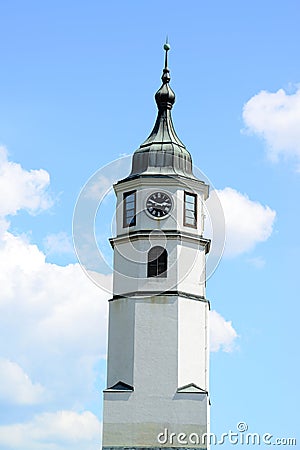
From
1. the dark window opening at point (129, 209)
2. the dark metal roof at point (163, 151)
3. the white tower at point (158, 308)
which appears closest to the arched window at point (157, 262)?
the white tower at point (158, 308)

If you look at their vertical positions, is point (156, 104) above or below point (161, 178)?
above

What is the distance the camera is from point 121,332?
134 feet

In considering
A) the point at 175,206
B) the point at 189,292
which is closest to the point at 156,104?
the point at 175,206

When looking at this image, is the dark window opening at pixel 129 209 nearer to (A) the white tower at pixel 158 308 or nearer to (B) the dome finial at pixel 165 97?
(A) the white tower at pixel 158 308

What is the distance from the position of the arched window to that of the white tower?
4cm

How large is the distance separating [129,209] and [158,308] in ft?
15.1

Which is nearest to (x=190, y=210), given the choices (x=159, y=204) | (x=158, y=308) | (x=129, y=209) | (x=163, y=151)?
(x=159, y=204)

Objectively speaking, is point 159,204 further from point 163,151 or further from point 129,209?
point 163,151

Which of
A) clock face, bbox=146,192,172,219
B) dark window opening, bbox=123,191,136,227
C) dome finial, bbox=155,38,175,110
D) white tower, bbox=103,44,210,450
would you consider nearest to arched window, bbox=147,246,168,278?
white tower, bbox=103,44,210,450

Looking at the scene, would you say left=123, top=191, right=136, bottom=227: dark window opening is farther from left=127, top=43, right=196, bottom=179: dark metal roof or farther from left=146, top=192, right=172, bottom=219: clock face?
left=127, top=43, right=196, bottom=179: dark metal roof

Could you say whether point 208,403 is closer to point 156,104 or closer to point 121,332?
point 121,332

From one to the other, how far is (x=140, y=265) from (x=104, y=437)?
23.1 ft

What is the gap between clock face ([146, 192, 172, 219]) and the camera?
138 ft

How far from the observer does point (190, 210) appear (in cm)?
4259
